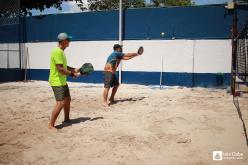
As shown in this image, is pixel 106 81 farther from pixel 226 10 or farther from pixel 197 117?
pixel 226 10

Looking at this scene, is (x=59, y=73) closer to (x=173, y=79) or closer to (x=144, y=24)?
(x=173, y=79)

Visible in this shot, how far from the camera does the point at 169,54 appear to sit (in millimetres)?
15789

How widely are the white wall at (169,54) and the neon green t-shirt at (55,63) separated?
9.55 m

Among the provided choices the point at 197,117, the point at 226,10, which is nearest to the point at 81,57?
the point at 226,10

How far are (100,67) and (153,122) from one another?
10394 millimetres

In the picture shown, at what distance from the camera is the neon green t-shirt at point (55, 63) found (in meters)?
6.63

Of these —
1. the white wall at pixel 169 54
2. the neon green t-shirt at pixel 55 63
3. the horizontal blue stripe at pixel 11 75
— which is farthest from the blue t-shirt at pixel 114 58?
the horizontal blue stripe at pixel 11 75

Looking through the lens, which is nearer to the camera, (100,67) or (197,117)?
(197,117)

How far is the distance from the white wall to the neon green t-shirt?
9552mm

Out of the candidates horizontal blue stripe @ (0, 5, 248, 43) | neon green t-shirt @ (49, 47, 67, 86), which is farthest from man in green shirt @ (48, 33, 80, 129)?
horizontal blue stripe @ (0, 5, 248, 43)

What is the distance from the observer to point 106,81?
9.73 m

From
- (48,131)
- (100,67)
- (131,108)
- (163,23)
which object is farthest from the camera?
(100,67)

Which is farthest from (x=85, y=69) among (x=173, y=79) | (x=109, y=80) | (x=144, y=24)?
(x=144, y=24)

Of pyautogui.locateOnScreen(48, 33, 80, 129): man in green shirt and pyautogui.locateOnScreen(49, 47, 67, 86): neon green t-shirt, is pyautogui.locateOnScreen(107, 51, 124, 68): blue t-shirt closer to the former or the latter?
pyautogui.locateOnScreen(48, 33, 80, 129): man in green shirt
